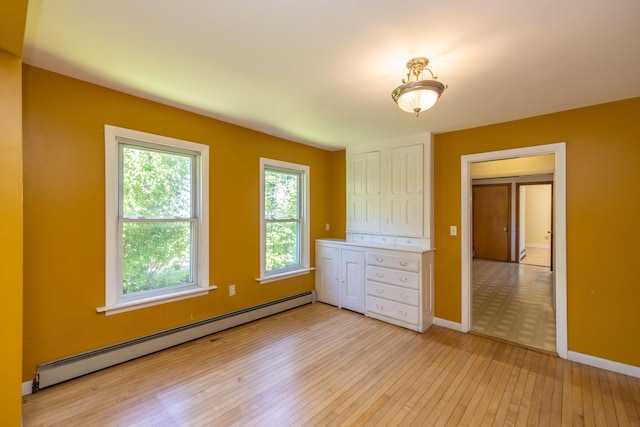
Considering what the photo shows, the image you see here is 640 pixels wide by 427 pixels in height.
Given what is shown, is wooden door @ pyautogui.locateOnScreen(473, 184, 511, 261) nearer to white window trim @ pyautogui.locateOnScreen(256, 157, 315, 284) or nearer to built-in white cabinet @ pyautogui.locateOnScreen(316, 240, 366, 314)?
built-in white cabinet @ pyautogui.locateOnScreen(316, 240, 366, 314)

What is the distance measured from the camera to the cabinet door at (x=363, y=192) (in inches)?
158

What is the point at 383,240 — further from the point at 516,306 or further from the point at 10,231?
the point at 10,231

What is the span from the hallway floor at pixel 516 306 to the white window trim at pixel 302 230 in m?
2.39

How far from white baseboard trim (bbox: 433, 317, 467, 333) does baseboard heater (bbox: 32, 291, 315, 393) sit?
80.9 inches

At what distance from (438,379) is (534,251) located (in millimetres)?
8811

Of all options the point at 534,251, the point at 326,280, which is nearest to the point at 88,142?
the point at 326,280

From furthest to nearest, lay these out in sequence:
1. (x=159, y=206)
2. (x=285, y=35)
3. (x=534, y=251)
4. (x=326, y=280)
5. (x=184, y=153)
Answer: (x=534, y=251) < (x=326, y=280) < (x=184, y=153) < (x=159, y=206) < (x=285, y=35)

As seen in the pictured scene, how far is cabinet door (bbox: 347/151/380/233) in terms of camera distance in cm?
401

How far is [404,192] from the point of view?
370 cm

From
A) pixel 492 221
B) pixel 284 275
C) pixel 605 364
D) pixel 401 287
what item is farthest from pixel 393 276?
pixel 492 221

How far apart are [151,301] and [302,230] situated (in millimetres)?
2183

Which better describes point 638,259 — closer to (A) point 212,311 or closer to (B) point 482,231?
(A) point 212,311

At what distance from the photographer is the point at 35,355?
209 centimetres

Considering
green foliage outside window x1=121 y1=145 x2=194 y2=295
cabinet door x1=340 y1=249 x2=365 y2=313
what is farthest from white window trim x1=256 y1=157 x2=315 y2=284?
green foliage outside window x1=121 y1=145 x2=194 y2=295
